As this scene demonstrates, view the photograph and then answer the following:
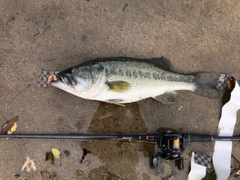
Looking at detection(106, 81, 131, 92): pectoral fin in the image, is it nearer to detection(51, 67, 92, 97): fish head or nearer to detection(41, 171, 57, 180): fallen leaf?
detection(51, 67, 92, 97): fish head

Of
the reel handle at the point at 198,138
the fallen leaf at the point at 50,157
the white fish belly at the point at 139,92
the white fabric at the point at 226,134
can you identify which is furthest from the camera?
the white fabric at the point at 226,134

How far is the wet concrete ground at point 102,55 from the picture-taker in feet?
11.7

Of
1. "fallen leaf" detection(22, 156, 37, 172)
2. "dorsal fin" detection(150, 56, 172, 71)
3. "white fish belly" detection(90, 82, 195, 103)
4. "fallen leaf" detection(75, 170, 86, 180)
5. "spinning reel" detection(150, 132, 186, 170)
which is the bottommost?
"fallen leaf" detection(75, 170, 86, 180)

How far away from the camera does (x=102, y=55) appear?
11.9 feet

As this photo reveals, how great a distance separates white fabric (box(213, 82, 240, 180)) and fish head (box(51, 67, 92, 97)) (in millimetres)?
1848

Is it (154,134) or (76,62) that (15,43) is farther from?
(154,134)

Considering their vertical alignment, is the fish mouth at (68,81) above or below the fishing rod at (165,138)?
above

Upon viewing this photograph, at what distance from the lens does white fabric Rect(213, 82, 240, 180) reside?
12.0 ft

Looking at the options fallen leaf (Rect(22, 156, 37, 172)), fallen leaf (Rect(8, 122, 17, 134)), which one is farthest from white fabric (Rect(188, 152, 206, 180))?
fallen leaf (Rect(8, 122, 17, 134))

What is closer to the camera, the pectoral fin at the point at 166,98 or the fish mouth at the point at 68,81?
the fish mouth at the point at 68,81

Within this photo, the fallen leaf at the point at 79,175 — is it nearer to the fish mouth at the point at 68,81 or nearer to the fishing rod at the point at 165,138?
the fishing rod at the point at 165,138

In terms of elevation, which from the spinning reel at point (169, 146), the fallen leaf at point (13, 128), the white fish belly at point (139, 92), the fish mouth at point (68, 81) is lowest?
the spinning reel at point (169, 146)

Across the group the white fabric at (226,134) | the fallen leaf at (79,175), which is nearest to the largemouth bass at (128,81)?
the white fabric at (226,134)

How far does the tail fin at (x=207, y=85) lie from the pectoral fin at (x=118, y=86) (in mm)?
928
